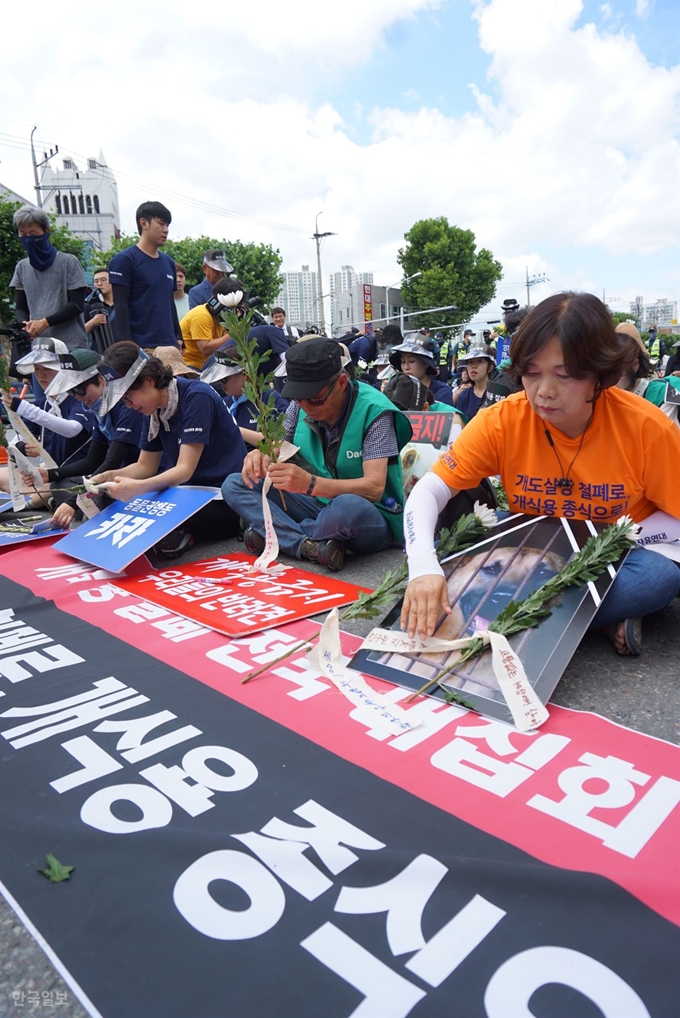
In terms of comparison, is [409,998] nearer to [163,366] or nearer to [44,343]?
[163,366]

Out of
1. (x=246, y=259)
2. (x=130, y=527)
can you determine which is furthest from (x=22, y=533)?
(x=246, y=259)

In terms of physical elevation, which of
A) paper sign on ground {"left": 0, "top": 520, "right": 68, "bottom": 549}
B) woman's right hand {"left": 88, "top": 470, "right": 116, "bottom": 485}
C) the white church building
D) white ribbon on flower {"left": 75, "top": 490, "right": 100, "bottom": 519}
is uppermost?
the white church building

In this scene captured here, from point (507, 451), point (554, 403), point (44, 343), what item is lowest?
point (507, 451)

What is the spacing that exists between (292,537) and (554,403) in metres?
1.82

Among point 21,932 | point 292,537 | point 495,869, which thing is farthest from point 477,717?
point 292,537

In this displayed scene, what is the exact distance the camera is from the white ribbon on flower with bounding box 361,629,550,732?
5.74 ft

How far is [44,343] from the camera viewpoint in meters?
4.89

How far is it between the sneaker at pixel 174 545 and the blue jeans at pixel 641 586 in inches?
92.4

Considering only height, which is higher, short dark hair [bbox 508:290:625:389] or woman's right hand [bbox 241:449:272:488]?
short dark hair [bbox 508:290:625:389]

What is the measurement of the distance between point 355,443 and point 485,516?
1.06 meters

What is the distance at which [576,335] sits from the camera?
190 cm

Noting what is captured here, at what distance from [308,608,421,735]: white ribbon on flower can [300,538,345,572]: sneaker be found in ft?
3.73

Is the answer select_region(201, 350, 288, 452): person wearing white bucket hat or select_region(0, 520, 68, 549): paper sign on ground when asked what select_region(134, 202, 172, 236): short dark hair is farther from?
select_region(0, 520, 68, 549): paper sign on ground

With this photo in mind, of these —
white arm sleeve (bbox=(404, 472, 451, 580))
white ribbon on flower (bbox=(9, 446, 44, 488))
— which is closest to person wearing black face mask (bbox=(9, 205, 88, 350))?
white ribbon on flower (bbox=(9, 446, 44, 488))
